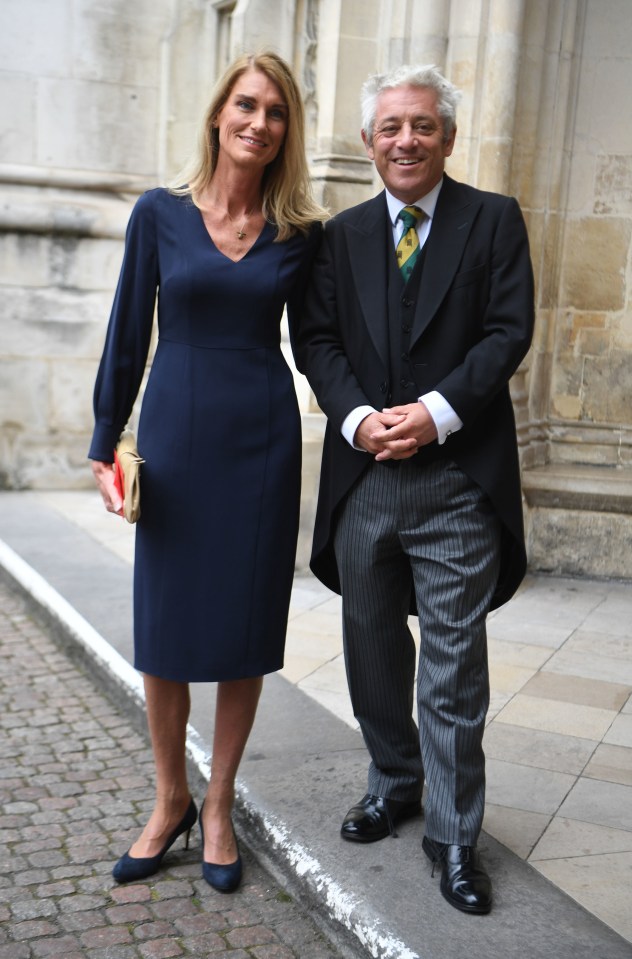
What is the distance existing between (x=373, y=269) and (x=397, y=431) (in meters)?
0.41

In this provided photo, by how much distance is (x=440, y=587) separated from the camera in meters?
2.76

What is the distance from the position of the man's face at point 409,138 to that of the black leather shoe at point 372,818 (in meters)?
1.58

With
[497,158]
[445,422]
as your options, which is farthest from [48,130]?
[445,422]

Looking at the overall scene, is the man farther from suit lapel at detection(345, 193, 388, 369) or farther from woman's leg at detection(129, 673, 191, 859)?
woman's leg at detection(129, 673, 191, 859)

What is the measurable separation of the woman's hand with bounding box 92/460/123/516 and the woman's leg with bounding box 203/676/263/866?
552 millimetres

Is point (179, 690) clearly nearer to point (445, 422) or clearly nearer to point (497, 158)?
point (445, 422)

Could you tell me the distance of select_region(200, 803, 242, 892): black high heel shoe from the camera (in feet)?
9.84

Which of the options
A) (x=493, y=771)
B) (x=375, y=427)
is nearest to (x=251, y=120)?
(x=375, y=427)

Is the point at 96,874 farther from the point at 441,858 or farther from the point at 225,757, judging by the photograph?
the point at 441,858

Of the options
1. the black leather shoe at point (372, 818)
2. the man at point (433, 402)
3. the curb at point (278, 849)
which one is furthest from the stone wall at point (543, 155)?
the black leather shoe at point (372, 818)

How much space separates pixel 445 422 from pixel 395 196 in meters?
0.58

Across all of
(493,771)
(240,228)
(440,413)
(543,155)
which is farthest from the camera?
(543,155)

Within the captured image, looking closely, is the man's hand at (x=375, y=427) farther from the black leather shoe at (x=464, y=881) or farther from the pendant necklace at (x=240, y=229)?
the black leather shoe at (x=464, y=881)

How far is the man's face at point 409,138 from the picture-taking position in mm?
2650
